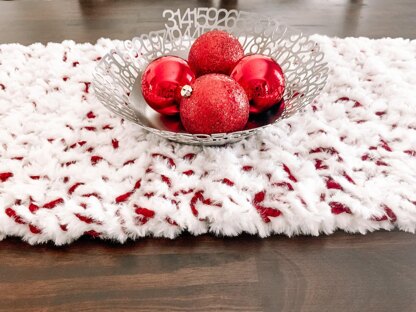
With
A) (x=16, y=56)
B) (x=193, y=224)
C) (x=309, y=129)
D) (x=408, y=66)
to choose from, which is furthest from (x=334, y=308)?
(x=16, y=56)

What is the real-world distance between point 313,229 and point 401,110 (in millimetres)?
314

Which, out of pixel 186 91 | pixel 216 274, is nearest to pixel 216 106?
pixel 186 91

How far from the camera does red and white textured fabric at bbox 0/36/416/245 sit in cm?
50

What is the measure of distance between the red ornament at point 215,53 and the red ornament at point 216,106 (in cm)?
7

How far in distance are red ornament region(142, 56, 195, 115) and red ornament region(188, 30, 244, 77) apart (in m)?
0.03

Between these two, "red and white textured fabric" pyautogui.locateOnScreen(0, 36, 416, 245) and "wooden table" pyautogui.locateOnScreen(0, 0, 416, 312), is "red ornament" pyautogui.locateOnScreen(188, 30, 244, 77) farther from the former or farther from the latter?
"wooden table" pyautogui.locateOnScreen(0, 0, 416, 312)

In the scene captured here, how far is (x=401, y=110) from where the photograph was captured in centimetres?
68

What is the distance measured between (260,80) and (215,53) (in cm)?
9

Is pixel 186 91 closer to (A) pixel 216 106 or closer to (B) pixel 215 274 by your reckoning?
(A) pixel 216 106

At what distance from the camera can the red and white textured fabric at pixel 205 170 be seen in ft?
1.64

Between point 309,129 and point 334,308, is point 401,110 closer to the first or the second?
point 309,129

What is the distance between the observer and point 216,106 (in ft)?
1.77

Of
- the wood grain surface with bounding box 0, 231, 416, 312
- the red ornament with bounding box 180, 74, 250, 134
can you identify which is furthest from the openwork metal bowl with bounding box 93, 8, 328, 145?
the wood grain surface with bounding box 0, 231, 416, 312

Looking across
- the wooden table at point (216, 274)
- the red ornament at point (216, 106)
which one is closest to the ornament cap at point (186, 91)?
the red ornament at point (216, 106)
